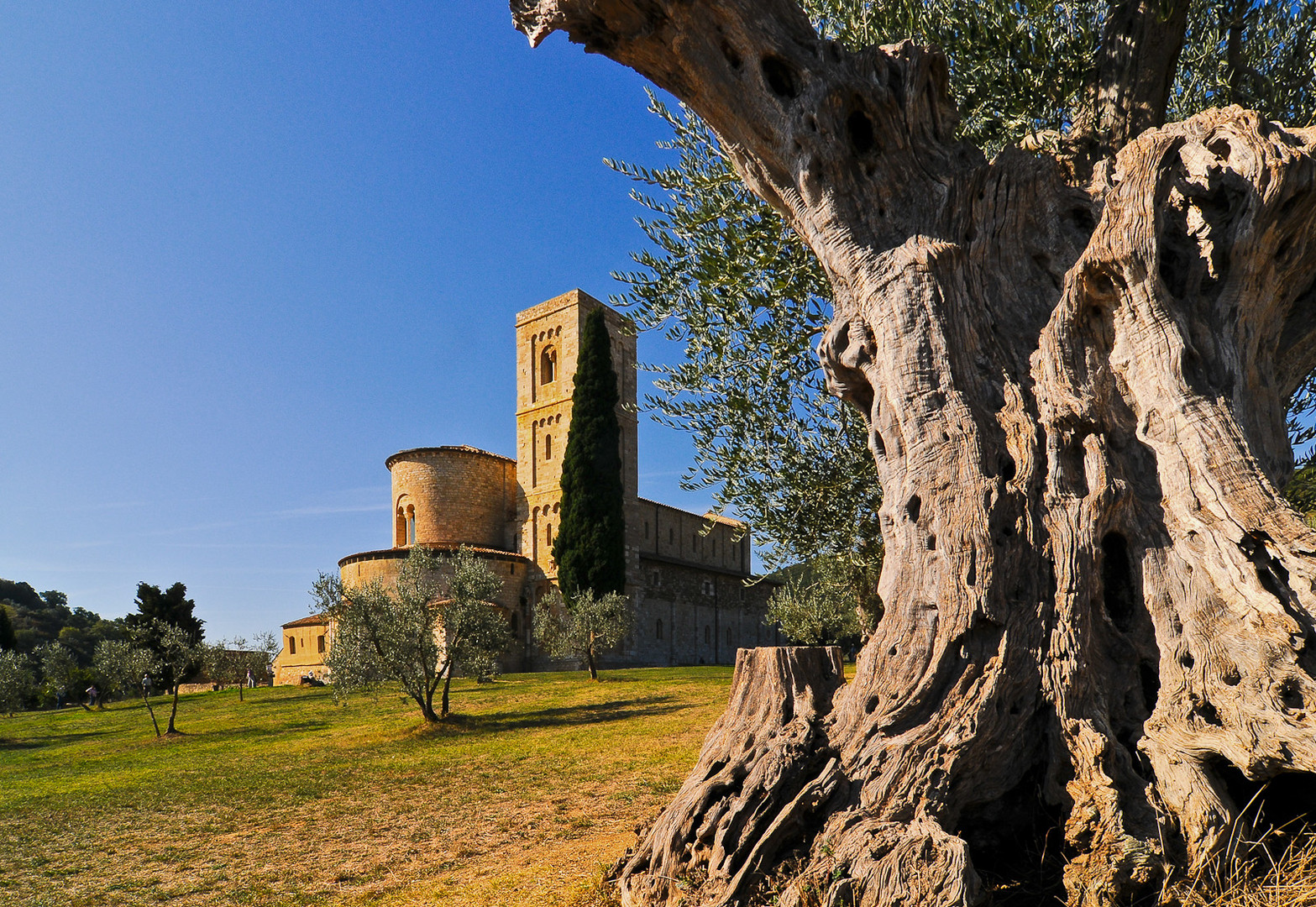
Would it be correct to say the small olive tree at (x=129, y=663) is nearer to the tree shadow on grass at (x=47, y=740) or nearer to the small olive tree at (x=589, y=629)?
the tree shadow on grass at (x=47, y=740)

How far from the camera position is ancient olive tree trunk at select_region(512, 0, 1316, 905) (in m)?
3.97

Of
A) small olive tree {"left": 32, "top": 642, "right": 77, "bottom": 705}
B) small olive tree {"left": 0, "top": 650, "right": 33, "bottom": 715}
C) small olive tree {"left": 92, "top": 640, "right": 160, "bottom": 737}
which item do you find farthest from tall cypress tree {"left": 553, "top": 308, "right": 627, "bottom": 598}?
small olive tree {"left": 32, "top": 642, "right": 77, "bottom": 705}

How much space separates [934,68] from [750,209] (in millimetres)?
3097

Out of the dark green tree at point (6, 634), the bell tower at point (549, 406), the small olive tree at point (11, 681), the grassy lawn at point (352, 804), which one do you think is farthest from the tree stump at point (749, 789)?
the dark green tree at point (6, 634)

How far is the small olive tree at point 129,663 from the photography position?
22152 millimetres

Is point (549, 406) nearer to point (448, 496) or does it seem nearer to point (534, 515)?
point (534, 515)

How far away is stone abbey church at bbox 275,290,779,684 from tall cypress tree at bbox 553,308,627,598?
182cm

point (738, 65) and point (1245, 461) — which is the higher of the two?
point (738, 65)

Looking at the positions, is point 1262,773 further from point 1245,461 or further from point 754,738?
point 754,738

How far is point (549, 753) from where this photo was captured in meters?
14.6

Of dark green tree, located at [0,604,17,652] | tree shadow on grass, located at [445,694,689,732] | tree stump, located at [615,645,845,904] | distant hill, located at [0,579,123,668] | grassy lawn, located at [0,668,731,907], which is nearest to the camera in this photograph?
tree stump, located at [615,645,845,904]

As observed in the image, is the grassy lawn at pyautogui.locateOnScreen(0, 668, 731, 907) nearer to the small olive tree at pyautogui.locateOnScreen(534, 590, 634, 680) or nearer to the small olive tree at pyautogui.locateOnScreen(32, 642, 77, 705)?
the small olive tree at pyautogui.locateOnScreen(534, 590, 634, 680)

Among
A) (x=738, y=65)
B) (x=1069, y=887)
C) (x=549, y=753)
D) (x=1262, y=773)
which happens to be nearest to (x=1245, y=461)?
(x=1262, y=773)

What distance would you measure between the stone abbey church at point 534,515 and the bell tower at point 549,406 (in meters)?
0.06
